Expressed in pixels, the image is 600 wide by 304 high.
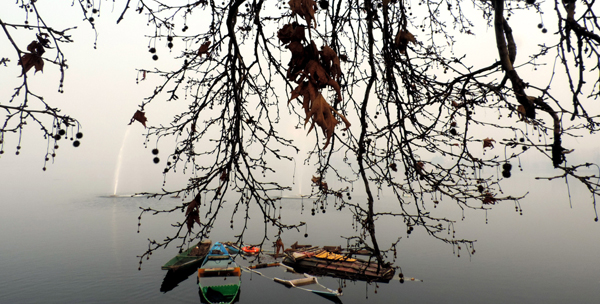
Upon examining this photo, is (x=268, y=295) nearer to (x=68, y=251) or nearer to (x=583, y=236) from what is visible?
(x=68, y=251)

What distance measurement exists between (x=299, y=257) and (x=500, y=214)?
65.3m

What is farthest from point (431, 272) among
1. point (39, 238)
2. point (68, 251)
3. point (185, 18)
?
point (39, 238)

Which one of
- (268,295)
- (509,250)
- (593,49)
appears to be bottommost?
(268,295)

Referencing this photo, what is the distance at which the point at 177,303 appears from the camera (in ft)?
90.5

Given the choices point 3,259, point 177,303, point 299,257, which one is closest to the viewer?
point 299,257

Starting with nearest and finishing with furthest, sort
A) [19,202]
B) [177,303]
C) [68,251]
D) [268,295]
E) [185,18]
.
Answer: [185,18] → [177,303] → [268,295] → [68,251] → [19,202]

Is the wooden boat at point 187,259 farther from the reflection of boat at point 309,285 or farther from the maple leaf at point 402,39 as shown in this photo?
the maple leaf at point 402,39

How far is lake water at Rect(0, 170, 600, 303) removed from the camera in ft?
100

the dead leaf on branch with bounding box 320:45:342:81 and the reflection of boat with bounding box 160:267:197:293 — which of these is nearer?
the dead leaf on branch with bounding box 320:45:342:81

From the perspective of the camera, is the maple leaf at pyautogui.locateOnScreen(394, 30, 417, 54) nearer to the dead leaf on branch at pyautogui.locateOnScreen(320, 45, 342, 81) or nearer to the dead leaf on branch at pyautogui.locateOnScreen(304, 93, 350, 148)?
the dead leaf on branch at pyautogui.locateOnScreen(320, 45, 342, 81)

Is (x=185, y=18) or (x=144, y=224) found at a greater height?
(x=185, y=18)

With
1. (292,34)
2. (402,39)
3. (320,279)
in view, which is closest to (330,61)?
(292,34)

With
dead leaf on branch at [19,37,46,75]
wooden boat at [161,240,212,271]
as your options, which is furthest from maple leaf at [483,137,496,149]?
wooden boat at [161,240,212,271]

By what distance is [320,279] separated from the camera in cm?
3253
